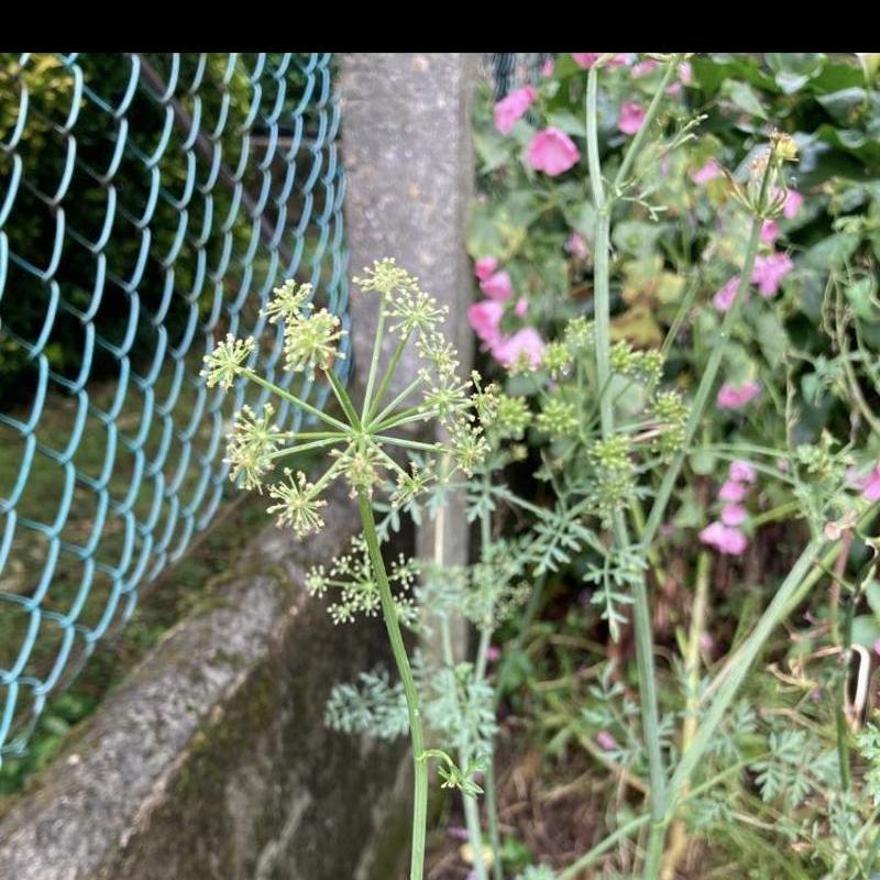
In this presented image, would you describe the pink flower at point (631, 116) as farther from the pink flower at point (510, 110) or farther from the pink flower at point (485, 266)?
the pink flower at point (485, 266)

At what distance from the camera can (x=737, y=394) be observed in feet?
6.19

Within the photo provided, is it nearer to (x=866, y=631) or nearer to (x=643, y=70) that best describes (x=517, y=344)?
(x=643, y=70)

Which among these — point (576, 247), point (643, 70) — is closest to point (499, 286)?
point (576, 247)

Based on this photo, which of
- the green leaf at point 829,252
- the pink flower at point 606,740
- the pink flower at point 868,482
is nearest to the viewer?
the pink flower at point 868,482

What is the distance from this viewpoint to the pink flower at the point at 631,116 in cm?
187

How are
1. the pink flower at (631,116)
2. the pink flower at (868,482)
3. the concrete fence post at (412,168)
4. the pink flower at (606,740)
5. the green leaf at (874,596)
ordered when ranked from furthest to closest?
the pink flower at (606,740) < the pink flower at (631,116) < the concrete fence post at (412,168) < the green leaf at (874,596) < the pink flower at (868,482)

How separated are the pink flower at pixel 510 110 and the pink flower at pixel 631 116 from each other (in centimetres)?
24

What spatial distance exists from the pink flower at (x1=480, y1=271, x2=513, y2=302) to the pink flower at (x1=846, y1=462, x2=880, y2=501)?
0.81 m

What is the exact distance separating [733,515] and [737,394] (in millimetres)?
285

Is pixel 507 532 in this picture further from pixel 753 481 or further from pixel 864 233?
pixel 864 233

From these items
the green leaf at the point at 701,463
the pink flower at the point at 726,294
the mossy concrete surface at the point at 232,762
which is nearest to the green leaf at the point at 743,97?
the pink flower at the point at 726,294

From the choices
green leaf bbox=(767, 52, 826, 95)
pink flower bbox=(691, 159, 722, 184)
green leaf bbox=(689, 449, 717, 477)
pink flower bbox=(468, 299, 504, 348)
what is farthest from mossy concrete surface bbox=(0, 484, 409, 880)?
green leaf bbox=(767, 52, 826, 95)
